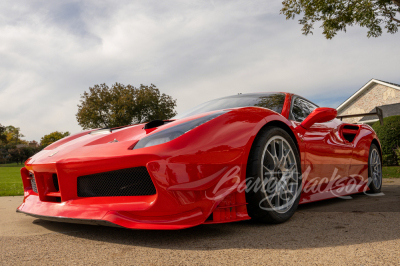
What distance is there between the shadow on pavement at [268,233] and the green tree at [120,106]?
29.0 metres

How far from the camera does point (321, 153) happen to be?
3.21 metres

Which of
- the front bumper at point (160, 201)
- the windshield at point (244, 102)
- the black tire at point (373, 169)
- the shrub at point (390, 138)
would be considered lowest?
the shrub at point (390, 138)

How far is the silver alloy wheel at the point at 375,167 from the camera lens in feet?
14.3

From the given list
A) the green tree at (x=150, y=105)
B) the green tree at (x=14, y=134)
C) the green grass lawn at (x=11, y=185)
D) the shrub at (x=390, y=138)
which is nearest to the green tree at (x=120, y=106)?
the green tree at (x=150, y=105)

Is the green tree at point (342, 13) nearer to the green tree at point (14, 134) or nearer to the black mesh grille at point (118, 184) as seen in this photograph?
the black mesh grille at point (118, 184)

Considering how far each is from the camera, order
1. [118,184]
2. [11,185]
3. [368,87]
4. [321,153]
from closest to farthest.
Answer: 1. [118,184]
2. [321,153]
3. [11,185]
4. [368,87]

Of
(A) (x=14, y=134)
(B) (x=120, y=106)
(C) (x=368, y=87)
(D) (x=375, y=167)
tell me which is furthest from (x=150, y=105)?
(A) (x=14, y=134)

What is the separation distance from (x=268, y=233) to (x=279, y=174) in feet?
1.96

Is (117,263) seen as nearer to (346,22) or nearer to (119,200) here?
(119,200)

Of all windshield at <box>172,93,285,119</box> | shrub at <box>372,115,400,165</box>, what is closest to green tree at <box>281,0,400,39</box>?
shrub at <box>372,115,400,165</box>

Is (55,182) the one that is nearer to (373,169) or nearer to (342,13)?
(373,169)

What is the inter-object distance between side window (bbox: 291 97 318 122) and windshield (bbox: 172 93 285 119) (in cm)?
15

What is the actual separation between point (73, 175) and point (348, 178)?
10.0 ft

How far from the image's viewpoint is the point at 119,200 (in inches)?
79.4
